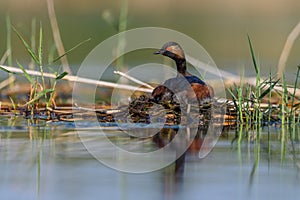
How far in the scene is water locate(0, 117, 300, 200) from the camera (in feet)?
13.8

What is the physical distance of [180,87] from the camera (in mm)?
6906

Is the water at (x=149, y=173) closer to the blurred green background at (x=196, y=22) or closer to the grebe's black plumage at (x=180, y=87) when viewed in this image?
the grebe's black plumage at (x=180, y=87)

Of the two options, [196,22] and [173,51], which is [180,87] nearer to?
[173,51]

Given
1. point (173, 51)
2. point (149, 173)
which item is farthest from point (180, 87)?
point (149, 173)

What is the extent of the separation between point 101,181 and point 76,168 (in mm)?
397

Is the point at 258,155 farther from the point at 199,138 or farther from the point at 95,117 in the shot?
the point at 95,117

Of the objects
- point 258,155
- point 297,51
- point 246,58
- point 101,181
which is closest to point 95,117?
point 258,155

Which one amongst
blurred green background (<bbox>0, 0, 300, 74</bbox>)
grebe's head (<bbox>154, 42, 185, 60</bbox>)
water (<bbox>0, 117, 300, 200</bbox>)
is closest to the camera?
water (<bbox>0, 117, 300, 200</bbox>)

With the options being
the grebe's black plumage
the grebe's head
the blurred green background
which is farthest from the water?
the blurred green background

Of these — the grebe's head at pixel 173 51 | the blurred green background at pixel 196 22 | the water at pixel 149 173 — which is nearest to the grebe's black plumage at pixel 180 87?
the grebe's head at pixel 173 51

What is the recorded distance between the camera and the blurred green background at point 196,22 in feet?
41.2

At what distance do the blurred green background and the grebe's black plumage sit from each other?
11.4 feet

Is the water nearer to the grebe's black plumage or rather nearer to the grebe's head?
the grebe's black plumage

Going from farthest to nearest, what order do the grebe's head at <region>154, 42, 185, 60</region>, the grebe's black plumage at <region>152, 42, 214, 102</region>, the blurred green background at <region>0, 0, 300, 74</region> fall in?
the blurred green background at <region>0, 0, 300, 74</region>
the grebe's head at <region>154, 42, 185, 60</region>
the grebe's black plumage at <region>152, 42, 214, 102</region>
